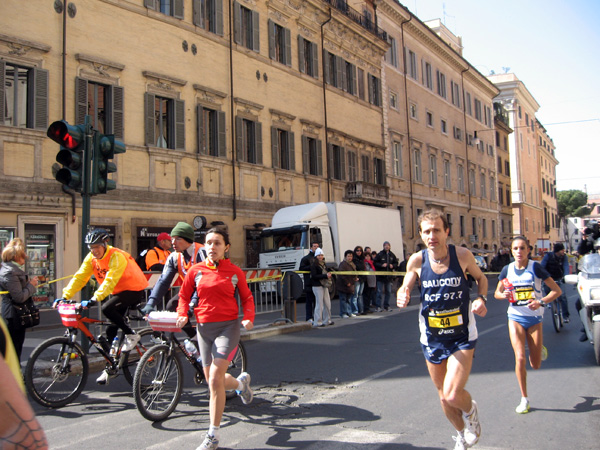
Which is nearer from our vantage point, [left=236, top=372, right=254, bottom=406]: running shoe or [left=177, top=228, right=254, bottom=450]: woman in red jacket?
[left=177, top=228, right=254, bottom=450]: woman in red jacket

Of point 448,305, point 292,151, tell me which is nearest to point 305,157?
point 292,151

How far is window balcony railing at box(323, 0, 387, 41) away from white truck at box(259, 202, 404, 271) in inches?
498

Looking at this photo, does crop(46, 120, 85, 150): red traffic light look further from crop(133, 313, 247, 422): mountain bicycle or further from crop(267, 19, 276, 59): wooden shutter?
crop(267, 19, 276, 59): wooden shutter

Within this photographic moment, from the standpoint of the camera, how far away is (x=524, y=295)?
6141mm

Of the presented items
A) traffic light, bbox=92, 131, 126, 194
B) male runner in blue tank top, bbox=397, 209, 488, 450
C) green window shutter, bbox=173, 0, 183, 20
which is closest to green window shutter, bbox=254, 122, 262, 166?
green window shutter, bbox=173, 0, 183, 20

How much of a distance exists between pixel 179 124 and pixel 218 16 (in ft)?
16.7

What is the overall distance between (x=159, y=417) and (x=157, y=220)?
15.2 m

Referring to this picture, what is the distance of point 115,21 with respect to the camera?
63.9ft

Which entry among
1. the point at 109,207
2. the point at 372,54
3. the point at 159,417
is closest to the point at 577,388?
the point at 159,417

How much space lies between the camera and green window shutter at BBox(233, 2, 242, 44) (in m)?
24.4

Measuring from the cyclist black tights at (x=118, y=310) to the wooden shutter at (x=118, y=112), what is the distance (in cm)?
1347

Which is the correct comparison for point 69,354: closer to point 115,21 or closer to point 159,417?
point 159,417

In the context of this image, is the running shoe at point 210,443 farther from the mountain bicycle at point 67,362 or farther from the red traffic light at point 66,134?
the red traffic light at point 66,134

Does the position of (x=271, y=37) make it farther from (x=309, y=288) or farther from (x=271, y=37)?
(x=309, y=288)
